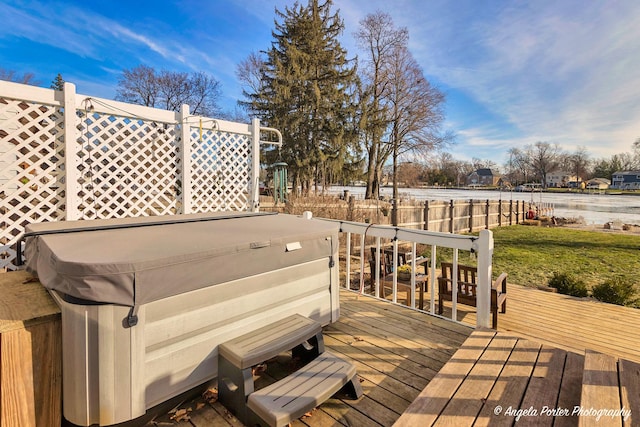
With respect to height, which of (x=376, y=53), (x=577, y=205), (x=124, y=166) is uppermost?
(x=376, y=53)

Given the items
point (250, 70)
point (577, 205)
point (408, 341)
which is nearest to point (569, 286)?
point (408, 341)

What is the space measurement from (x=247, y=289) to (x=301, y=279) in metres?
0.48

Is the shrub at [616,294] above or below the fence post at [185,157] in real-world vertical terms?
below

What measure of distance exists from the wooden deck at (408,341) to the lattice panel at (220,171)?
2.39 meters

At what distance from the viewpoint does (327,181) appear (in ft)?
52.0

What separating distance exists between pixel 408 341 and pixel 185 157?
11.8 ft

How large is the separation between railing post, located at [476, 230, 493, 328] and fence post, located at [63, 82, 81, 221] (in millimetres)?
4023

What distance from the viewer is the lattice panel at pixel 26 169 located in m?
2.89

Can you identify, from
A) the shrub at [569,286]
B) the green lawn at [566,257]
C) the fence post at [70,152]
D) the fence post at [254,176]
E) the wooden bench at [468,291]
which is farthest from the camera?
the green lawn at [566,257]

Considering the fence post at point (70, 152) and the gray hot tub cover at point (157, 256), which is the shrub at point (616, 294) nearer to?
the gray hot tub cover at point (157, 256)

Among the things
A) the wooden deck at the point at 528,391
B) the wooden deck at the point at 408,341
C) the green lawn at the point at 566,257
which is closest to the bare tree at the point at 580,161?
the green lawn at the point at 566,257

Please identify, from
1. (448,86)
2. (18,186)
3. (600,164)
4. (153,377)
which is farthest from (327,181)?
(600,164)

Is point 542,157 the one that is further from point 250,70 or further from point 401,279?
point 401,279

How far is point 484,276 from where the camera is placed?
2.46 meters
